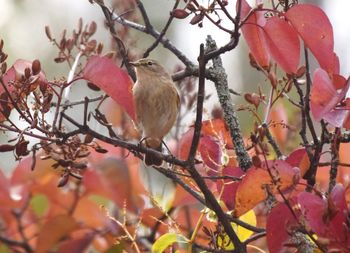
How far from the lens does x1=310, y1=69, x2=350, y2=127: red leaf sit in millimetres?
1258

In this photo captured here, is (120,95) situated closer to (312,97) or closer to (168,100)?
(312,97)

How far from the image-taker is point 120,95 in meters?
1.44

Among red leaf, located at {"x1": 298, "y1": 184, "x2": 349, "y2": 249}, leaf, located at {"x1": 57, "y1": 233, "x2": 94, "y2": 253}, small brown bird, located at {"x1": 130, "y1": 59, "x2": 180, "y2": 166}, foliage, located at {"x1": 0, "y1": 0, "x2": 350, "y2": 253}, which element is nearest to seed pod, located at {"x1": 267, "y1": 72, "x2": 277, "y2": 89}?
foliage, located at {"x1": 0, "y1": 0, "x2": 350, "y2": 253}

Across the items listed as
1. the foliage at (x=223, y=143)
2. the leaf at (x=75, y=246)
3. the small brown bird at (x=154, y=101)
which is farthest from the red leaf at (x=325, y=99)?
the small brown bird at (x=154, y=101)

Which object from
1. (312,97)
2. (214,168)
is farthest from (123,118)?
(312,97)

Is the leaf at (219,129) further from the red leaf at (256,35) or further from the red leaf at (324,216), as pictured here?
the red leaf at (324,216)

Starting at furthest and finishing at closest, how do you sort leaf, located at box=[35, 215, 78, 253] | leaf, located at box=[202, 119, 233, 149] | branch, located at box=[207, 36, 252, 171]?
leaf, located at box=[35, 215, 78, 253]
leaf, located at box=[202, 119, 233, 149]
branch, located at box=[207, 36, 252, 171]

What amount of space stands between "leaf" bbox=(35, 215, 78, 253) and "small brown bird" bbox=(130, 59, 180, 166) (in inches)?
27.9

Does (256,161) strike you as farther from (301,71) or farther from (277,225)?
(301,71)

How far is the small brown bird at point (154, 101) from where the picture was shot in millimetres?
2537

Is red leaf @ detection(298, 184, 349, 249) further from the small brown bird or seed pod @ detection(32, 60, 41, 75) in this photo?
the small brown bird

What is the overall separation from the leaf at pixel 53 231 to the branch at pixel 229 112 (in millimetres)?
470

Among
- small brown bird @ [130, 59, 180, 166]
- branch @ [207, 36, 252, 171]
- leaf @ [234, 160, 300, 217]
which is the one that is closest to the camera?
leaf @ [234, 160, 300, 217]

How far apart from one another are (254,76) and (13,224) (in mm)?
5070
